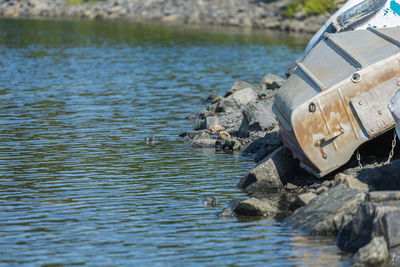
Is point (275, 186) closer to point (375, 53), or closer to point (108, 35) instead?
point (375, 53)

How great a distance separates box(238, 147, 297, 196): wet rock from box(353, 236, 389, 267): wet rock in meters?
5.37

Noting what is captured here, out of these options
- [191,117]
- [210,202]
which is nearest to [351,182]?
[210,202]

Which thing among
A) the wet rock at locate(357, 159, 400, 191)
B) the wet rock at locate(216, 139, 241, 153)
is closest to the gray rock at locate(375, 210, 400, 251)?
the wet rock at locate(357, 159, 400, 191)

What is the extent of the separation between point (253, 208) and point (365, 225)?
303 cm

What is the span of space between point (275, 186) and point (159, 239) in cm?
453

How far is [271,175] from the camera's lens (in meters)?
17.7

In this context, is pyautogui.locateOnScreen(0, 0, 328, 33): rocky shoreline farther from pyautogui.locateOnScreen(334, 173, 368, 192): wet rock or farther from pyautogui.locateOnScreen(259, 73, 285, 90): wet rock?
→ pyautogui.locateOnScreen(334, 173, 368, 192): wet rock

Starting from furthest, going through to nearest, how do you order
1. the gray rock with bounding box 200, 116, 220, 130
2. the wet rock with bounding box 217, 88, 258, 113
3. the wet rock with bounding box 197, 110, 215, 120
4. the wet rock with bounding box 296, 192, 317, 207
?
the wet rock with bounding box 197, 110, 215, 120, the wet rock with bounding box 217, 88, 258, 113, the gray rock with bounding box 200, 116, 220, 130, the wet rock with bounding box 296, 192, 317, 207

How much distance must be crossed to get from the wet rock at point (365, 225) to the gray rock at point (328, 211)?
45cm

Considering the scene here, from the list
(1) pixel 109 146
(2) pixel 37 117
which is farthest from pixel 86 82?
(1) pixel 109 146

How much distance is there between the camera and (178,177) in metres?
19.0

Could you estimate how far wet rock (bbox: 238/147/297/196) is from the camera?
17672 mm

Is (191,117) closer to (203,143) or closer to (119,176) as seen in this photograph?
(203,143)

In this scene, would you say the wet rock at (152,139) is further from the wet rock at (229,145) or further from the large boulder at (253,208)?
the large boulder at (253,208)
